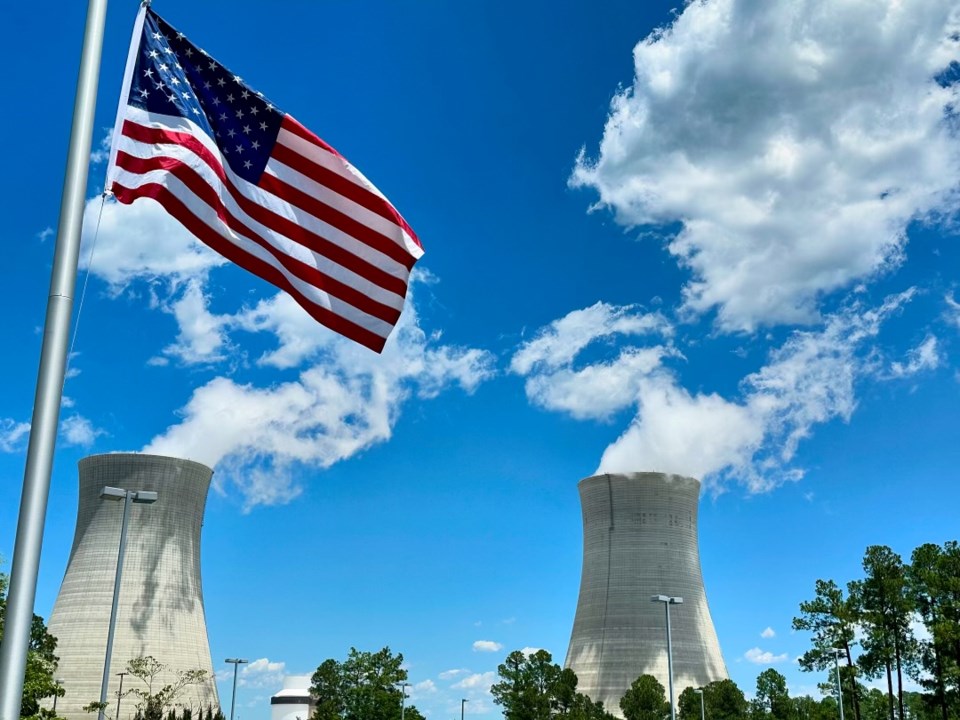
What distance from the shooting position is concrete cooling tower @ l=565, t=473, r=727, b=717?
5594cm

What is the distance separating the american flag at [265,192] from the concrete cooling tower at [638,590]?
50.1 metres

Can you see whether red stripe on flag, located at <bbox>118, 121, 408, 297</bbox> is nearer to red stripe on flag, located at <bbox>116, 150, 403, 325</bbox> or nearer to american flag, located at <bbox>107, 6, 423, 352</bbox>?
american flag, located at <bbox>107, 6, 423, 352</bbox>

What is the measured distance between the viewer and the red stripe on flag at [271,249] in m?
7.25

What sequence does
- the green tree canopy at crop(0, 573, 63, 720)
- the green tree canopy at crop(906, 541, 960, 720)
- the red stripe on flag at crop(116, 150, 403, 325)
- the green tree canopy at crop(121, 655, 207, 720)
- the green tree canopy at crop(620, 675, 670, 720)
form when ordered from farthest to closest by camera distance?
the green tree canopy at crop(620, 675, 670, 720) < the green tree canopy at crop(121, 655, 207, 720) < the green tree canopy at crop(906, 541, 960, 720) < the green tree canopy at crop(0, 573, 63, 720) < the red stripe on flag at crop(116, 150, 403, 325)

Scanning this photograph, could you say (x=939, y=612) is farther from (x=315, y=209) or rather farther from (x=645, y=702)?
(x=315, y=209)

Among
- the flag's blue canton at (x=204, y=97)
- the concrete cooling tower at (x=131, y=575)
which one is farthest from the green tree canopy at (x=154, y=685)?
the flag's blue canton at (x=204, y=97)

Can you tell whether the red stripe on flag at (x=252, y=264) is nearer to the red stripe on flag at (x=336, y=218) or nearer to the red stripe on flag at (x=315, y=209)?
the red stripe on flag at (x=315, y=209)

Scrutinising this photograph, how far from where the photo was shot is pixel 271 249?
7594mm

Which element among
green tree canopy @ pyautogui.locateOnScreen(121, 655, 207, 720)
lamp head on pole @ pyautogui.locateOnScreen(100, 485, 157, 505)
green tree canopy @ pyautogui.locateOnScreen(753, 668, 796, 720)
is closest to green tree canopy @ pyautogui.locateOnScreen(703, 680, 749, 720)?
green tree canopy @ pyautogui.locateOnScreen(753, 668, 796, 720)

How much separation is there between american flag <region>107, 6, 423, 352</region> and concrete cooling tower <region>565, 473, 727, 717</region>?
5008 centimetres

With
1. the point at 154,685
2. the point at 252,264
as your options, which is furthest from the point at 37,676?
the point at 154,685

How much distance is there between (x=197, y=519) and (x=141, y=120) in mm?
50959

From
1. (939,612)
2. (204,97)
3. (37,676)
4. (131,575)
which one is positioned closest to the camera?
(204,97)

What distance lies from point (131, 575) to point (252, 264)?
49305 mm
